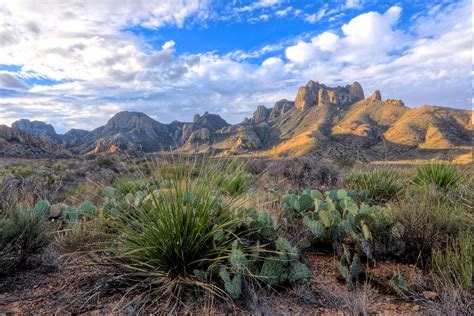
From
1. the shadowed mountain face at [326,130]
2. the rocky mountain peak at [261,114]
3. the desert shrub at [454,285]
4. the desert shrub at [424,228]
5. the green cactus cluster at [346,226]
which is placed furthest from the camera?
the rocky mountain peak at [261,114]

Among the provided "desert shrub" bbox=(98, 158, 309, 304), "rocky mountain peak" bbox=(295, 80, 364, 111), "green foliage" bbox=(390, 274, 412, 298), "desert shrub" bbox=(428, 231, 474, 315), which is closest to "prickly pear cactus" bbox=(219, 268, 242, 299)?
"desert shrub" bbox=(98, 158, 309, 304)

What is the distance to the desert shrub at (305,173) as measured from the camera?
10109 millimetres

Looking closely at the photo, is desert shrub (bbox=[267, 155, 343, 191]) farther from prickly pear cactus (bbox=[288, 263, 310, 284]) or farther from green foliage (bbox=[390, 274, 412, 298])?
prickly pear cactus (bbox=[288, 263, 310, 284])

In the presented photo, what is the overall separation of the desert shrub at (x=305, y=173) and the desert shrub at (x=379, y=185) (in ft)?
6.53

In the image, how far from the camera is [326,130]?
275 ft

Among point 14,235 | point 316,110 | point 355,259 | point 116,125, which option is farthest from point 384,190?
point 116,125

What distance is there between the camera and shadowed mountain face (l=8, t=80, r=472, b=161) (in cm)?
4331

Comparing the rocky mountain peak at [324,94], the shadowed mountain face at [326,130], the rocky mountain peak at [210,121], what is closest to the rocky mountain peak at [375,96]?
the shadowed mountain face at [326,130]

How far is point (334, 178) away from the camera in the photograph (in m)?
10.1

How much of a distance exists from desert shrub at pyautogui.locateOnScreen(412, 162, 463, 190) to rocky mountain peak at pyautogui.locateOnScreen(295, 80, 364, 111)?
123797mm

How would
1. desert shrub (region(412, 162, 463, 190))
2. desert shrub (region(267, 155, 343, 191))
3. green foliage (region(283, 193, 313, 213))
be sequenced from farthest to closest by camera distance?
1. desert shrub (region(267, 155, 343, 191))
2. desert shrub (region(412, 162, 463, 190))
3. green foliage (region(283, 193, 313, 213))

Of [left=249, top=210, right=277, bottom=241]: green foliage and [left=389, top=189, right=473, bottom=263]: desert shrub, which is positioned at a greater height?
[left=249, top=210, right=277, bottom=241]: green foliage

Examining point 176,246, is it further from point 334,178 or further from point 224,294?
point 334,178

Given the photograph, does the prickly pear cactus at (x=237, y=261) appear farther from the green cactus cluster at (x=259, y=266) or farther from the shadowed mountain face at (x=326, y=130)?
the shadowed mountain face at (x=326, y=130)
